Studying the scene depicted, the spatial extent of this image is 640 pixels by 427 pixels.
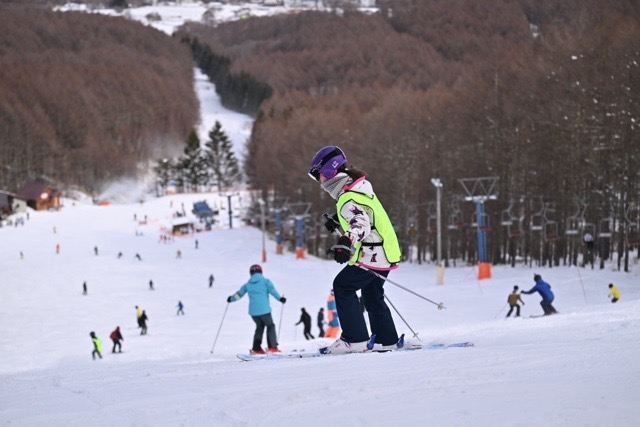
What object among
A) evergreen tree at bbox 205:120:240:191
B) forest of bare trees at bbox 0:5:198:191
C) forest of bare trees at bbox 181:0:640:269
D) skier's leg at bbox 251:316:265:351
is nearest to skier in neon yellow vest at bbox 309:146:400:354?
skier's leg at bbox 251:316:265:351

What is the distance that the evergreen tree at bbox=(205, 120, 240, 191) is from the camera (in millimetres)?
119562

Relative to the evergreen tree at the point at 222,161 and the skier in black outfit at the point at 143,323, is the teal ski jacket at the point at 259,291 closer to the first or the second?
the skier in black outfit at the point at 143,323

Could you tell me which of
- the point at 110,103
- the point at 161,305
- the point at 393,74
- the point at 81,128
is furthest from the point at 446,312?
the point at 393,74

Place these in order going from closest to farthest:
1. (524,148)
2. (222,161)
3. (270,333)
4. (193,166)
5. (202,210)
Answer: (270,333) < (524,148) < (202,210) < (193,166) < (222,161)

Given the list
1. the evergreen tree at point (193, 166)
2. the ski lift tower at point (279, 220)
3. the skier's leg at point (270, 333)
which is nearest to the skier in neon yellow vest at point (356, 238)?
the skier's leg at point (270, 333)

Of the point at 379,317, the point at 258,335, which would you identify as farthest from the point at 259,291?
the point at 379,317

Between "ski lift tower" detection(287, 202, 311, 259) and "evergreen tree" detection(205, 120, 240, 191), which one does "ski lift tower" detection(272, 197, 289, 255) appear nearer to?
"ski lift tower" detection(287, 202, 311, 259)

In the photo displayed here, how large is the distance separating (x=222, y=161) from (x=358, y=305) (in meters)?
116

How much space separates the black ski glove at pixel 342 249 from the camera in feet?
21.9

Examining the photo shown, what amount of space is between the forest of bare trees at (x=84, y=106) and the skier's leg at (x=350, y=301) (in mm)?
97986

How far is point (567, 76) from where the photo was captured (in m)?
37.4

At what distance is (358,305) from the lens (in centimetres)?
716

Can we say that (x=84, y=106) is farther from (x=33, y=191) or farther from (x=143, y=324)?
(x=143, y=324)

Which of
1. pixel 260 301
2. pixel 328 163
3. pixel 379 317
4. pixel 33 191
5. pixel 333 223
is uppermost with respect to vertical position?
pixel 33 191
